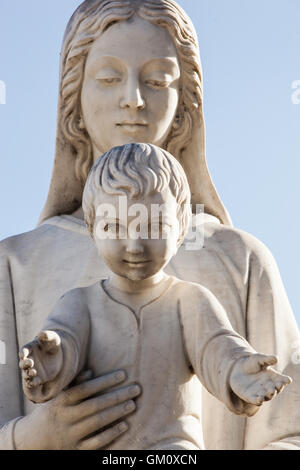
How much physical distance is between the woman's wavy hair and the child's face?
7.98ft

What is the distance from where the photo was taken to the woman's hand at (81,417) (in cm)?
661

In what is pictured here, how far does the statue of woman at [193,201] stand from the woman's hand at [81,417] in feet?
3.19

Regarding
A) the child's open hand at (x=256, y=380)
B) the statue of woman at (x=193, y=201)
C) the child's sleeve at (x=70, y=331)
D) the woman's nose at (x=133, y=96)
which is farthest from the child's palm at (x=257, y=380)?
the woman's nose at (x=133, y=96)

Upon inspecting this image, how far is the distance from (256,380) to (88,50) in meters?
3.35

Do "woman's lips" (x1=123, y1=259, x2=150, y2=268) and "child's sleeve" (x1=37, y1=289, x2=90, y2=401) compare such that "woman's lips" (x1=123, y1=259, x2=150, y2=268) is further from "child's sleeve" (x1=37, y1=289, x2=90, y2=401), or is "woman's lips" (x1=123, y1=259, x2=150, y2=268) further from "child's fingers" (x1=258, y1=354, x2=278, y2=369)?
"child's fingers" (x1=258, y1=354, x2=278, y2=369)

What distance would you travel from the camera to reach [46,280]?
8.41 m

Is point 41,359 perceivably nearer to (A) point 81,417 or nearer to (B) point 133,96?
(A) point 81,417

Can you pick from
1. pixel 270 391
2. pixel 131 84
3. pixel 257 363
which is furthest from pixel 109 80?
pixel 270 391

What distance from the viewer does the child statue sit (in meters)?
6.30

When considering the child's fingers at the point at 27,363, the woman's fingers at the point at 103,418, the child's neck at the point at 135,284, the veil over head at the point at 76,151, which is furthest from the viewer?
the veil over head at the point at 76,151

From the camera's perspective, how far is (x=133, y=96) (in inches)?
332

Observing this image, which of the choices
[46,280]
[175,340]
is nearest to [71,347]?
[175,340]

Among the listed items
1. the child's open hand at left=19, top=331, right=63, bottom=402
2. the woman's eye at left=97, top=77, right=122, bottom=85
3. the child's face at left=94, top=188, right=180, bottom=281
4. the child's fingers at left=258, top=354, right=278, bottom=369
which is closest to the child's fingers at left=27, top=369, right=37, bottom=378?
the child's open hand at left=19, top=331, right=63, bottom=402

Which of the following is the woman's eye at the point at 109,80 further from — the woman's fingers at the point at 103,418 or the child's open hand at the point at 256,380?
the child's open hand at the point at 256,380
